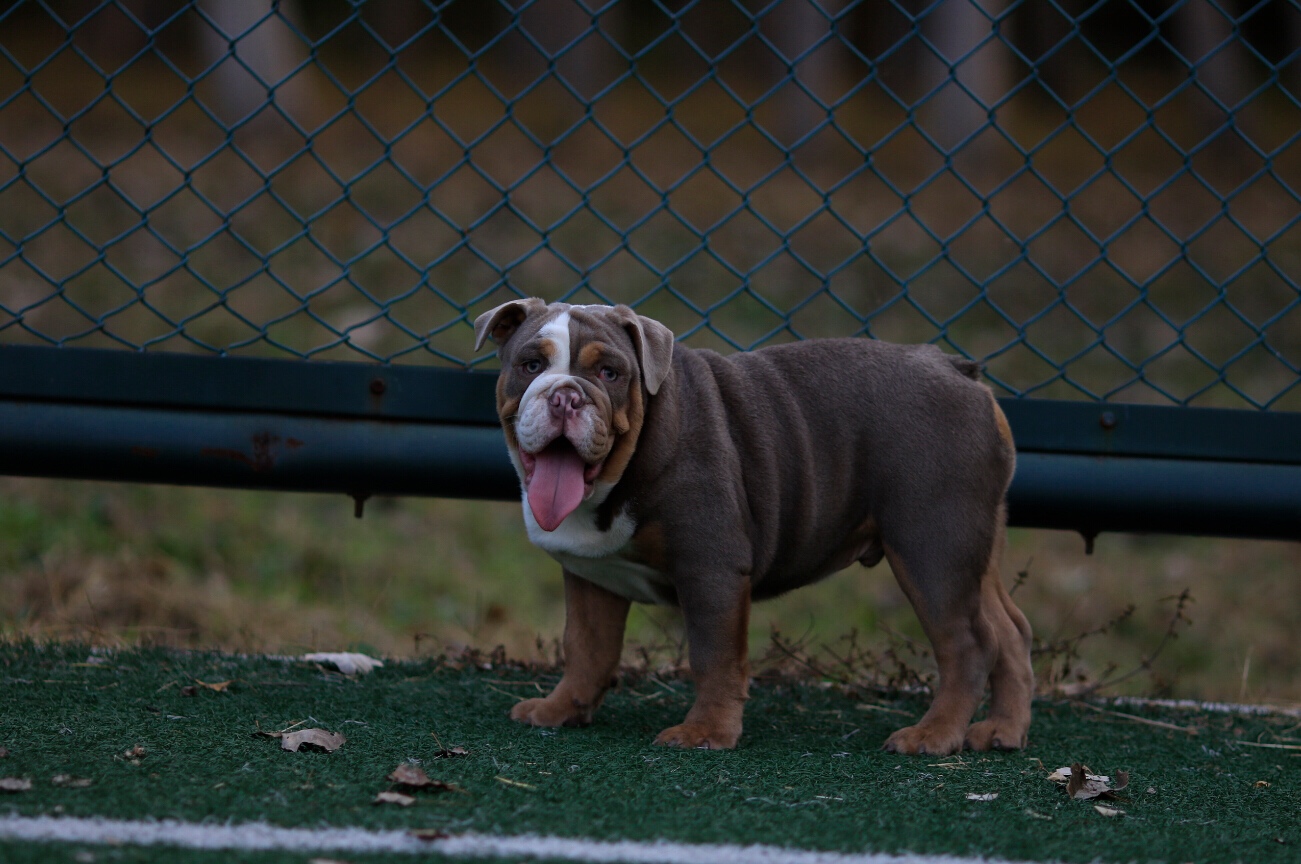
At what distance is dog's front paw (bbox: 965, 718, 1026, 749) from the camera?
298cm

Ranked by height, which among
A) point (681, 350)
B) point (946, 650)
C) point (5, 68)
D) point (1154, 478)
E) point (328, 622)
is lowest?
point (328, 622)

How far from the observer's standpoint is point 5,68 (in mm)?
12750

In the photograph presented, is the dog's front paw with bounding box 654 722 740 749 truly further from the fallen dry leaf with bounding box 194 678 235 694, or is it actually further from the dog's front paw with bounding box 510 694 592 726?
the fallen dry leaf with bounding box 194 678 235 694

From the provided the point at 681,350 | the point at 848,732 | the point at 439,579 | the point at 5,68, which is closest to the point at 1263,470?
the point at 848,732

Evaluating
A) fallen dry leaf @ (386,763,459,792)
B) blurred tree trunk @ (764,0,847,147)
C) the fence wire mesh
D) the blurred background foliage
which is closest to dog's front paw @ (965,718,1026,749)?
the blurred background foliage

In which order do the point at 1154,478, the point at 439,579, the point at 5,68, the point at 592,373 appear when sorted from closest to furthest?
the point at 592,373, the point at 1154,478, the point at 439,579, the point at 5,68

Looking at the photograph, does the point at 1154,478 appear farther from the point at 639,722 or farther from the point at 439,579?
the point at 439,579

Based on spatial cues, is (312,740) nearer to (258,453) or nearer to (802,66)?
(258,453)

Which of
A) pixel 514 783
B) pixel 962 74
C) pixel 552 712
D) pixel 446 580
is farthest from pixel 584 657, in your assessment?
pixel 962 74

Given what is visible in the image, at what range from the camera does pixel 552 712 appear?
9.91 feet

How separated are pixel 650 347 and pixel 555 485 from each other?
0.39 m

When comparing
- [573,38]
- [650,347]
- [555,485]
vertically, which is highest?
[573,38]

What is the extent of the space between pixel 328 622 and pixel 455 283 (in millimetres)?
→ 5021

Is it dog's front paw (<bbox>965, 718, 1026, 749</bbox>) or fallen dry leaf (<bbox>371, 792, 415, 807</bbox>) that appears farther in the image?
dog's front paw (<bbox>965, 718, 1026, 749</bbox>)
